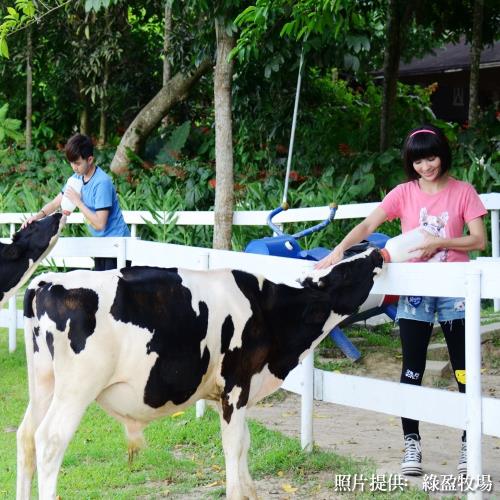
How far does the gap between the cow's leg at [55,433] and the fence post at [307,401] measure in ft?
6.17

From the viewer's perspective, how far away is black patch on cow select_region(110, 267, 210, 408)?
4.37 metres

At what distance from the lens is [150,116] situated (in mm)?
15812

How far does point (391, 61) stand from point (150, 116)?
4.02m

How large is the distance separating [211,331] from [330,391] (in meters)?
1.51

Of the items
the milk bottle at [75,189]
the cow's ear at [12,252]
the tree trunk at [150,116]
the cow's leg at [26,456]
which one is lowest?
the cow's leg at [26,456]

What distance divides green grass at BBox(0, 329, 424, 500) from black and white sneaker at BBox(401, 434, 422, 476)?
22cm

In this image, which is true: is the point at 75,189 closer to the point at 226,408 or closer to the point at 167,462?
the point at 167,462

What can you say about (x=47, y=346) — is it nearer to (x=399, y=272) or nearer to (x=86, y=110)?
(x=399, y=272)

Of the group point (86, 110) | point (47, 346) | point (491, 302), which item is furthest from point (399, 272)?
point (86, 110)

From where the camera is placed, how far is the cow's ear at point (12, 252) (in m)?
6.22

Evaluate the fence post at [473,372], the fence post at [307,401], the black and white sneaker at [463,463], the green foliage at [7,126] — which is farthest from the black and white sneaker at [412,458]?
the green foliage at [7,126]

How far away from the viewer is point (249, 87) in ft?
48.2

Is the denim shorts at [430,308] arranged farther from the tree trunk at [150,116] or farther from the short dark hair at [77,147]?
the tree trunk at [150,116]

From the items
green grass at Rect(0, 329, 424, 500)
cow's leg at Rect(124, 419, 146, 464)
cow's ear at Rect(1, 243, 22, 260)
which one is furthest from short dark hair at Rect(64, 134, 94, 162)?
cow's leg at Rect(124, 419, 146, 464)
